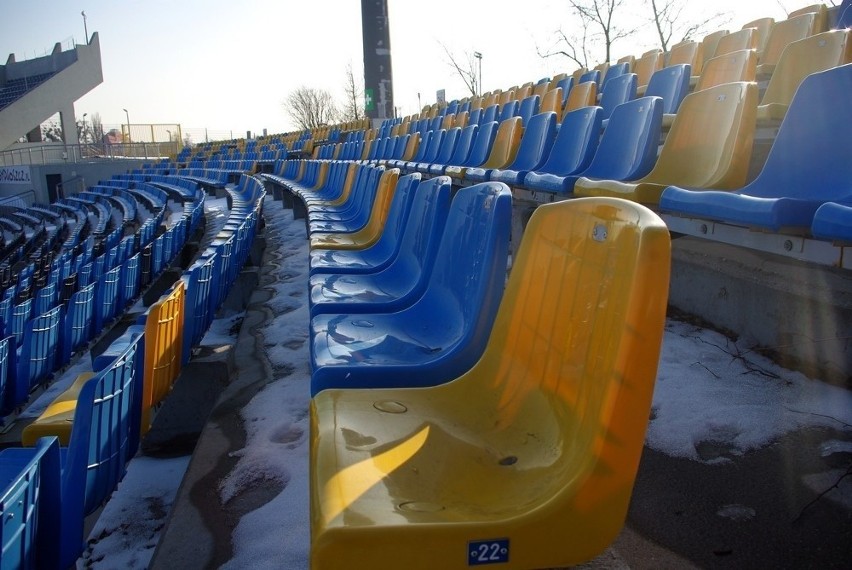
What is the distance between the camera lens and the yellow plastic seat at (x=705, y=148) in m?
2.25

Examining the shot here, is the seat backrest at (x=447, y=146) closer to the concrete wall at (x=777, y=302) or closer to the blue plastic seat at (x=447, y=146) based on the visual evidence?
the blue plastic seat at (x=447, y=146)

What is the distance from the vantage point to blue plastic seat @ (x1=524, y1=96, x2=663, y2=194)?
2.87 metres

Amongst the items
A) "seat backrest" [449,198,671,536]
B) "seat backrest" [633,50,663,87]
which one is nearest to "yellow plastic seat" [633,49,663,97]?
"seat backrest" [633,50,663,87]

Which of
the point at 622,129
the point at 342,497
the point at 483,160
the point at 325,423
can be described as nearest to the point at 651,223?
the point at 342,497

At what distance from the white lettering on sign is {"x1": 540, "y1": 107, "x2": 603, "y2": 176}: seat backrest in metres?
28.8

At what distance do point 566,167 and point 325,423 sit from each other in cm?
263

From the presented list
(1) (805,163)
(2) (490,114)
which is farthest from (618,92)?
(1) (805,163)

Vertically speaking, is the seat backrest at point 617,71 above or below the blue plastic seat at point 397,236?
above

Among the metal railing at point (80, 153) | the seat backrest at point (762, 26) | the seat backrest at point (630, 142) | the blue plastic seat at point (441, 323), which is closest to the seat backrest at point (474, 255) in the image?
the blue plastic seat at point (441, 323)

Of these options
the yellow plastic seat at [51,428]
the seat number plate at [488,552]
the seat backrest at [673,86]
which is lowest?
the yellow plastic seat at [51,428]

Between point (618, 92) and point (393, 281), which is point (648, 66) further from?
point (393, 281)

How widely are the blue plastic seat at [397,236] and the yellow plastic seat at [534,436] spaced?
934 mm

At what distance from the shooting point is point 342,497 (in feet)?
3.45

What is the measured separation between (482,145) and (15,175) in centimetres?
2875
